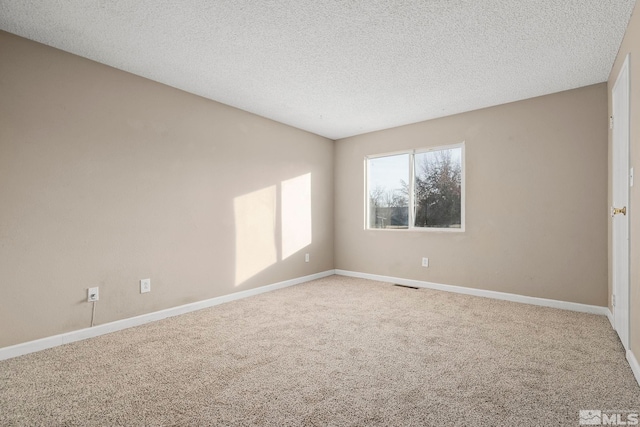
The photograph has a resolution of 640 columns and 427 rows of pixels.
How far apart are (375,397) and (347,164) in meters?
4.11

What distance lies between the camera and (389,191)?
506 centimetres

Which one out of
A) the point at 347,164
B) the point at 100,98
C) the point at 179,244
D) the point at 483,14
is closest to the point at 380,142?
the point at 347,164

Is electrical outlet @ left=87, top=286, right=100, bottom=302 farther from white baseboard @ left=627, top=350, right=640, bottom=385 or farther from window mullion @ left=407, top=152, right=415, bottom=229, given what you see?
white baseboard @ left=627, top=350, right=640, bottom=385

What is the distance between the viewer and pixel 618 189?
106 inches

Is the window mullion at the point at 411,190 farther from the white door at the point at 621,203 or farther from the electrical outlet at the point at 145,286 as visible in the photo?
the electrical outlet at the point at 145,286

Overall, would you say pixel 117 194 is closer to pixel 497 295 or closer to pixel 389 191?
pixel 389 191

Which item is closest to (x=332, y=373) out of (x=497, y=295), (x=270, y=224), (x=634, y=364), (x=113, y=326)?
(x=634, y=364)

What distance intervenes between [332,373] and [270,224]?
105 inches

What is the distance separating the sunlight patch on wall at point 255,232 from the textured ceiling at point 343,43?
1.29 m

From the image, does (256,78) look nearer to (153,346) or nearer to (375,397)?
(153,346)

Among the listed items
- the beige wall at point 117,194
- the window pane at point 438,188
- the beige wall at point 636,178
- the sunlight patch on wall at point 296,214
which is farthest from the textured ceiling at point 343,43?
the sunlight patch on wall at point 296,214

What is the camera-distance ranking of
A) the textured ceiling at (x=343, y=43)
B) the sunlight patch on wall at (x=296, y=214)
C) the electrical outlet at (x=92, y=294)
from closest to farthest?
the textured ceiling at (x=343, y=43)
the electrical outlet at (x=92, y=294)
the sunlight patch on wall at (x=296, y=214)

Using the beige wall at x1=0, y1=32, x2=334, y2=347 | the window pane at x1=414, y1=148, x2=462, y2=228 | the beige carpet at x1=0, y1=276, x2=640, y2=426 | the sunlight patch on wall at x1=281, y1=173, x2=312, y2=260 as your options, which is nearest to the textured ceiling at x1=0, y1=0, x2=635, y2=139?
the beige wall at x1=0, y1=32, x2=334, y2=347

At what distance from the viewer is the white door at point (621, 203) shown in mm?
2348
